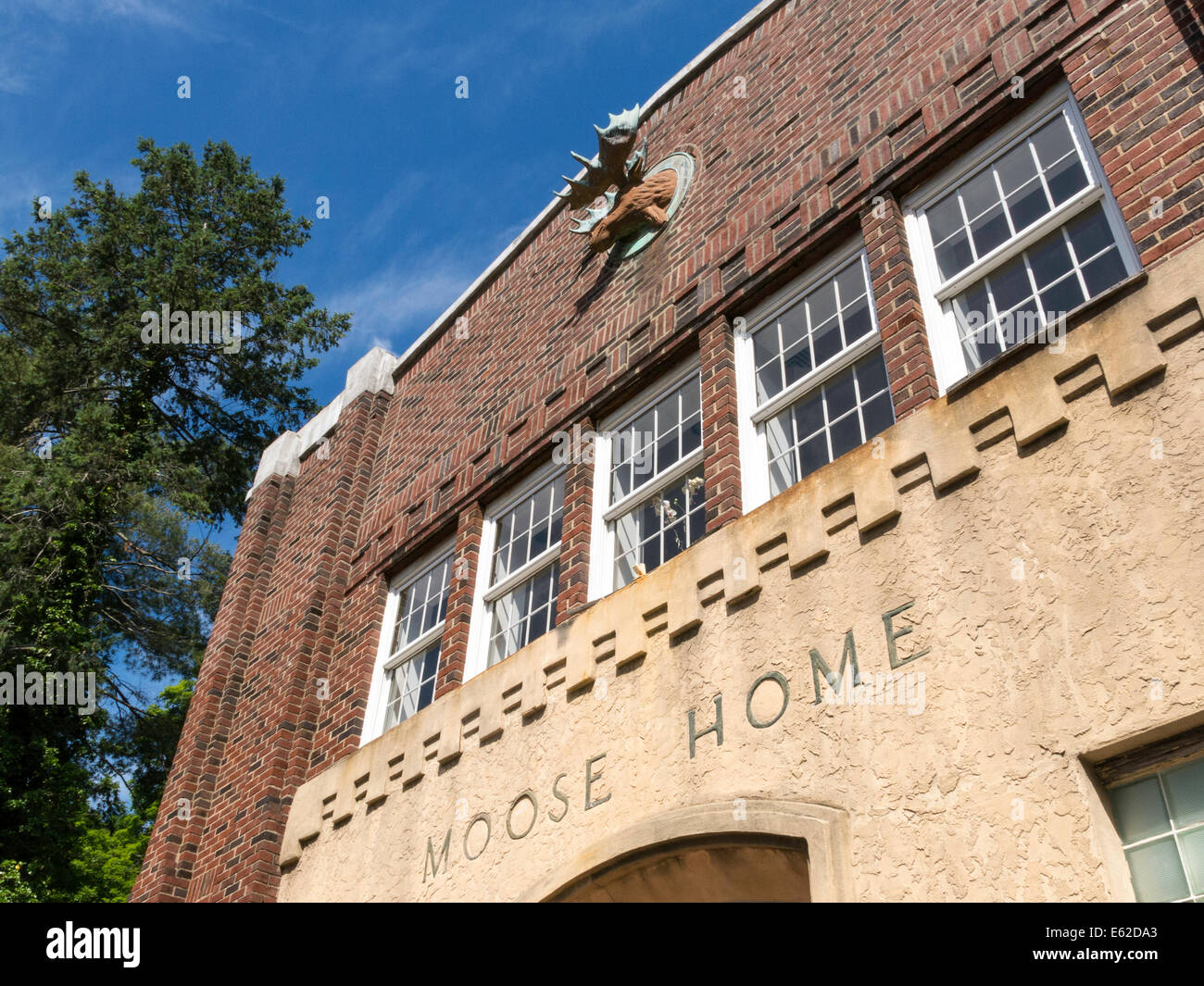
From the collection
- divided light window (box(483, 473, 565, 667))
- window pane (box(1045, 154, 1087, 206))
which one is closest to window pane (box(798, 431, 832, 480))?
window pane (box(1045, 154, 1087, 206))

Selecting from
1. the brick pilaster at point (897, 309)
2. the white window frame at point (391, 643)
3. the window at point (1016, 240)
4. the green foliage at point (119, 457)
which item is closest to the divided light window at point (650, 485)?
the brick pilaster at point (897, 309)

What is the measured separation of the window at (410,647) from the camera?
9.55 metres

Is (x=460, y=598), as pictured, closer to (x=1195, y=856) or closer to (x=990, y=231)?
(x=990, y=231)

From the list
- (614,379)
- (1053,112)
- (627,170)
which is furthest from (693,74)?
(1053,112)

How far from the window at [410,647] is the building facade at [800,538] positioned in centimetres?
4

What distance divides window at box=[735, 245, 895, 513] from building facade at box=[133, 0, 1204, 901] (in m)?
0.03

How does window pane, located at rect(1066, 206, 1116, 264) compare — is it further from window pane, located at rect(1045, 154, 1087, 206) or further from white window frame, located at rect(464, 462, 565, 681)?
white window frame, located at rect(464, 462, 565, 681)

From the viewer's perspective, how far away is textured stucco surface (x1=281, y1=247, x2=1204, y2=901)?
14.8 feet

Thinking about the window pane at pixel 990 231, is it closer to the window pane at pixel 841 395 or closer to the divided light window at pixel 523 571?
the window pane at pixel 841 395

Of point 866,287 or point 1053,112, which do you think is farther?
point 866,287

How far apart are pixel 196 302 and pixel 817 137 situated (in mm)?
16513

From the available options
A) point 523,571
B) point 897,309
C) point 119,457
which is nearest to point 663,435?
point 523,571

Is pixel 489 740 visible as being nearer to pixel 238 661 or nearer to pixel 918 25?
pixel 238 661

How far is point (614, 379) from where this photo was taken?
8.81 meters
